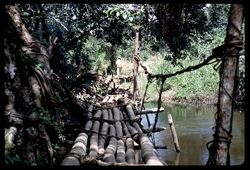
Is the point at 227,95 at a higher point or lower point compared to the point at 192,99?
higher

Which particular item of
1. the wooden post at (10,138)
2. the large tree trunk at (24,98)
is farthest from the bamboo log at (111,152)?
the wooden post at (10,138)

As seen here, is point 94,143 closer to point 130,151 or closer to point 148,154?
point 130,151

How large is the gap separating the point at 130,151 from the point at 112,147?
30 centimetres

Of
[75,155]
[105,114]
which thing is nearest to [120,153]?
[75,155]

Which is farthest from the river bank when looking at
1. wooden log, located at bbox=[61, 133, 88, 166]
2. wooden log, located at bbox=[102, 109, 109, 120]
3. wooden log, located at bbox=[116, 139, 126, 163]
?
wooden log, located at bbox=[61, 133, 88, 166]

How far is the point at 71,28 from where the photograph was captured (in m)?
12.9

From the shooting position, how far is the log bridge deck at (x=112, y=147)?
14.8 ft

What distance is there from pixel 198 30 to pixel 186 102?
14.6m

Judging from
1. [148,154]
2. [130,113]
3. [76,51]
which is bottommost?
[130,113]

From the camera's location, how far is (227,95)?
2775 mm

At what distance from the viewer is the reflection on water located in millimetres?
13172

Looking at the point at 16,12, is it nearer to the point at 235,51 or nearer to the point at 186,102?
the point at 235,51

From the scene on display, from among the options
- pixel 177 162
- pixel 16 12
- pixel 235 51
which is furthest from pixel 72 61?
pixel 235 51

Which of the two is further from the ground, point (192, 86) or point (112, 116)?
point (112, 116)
